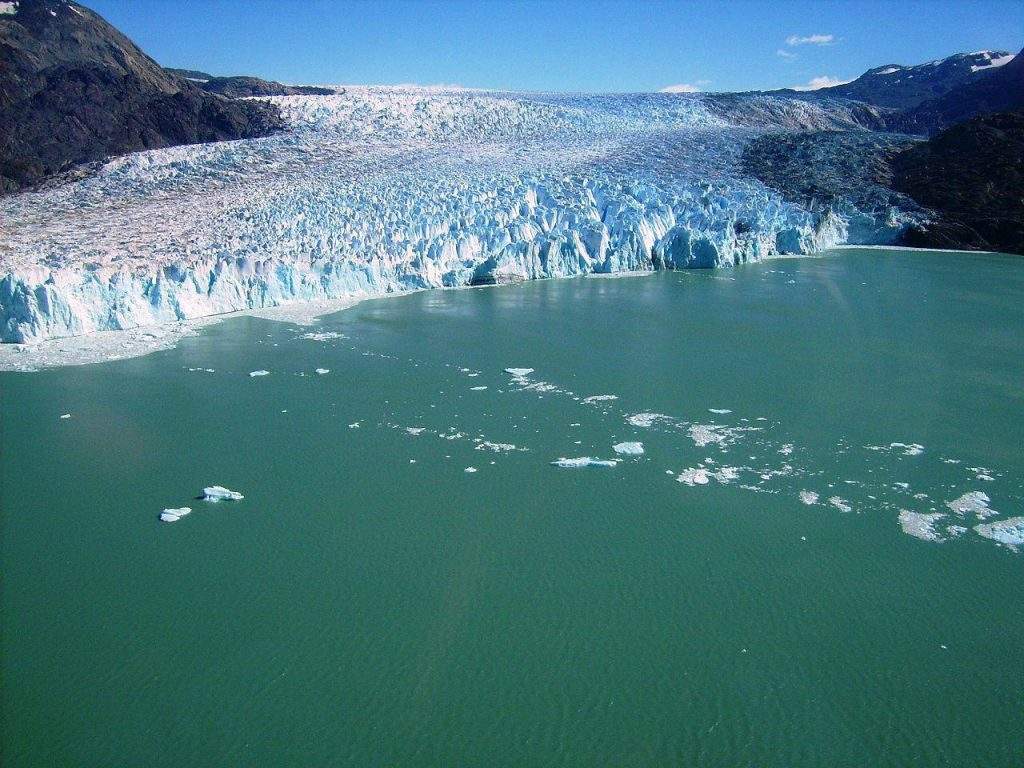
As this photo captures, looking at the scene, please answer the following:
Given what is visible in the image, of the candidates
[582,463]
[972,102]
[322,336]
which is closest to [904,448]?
[582,463]

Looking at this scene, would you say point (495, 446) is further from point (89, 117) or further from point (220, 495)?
point (89, 117)

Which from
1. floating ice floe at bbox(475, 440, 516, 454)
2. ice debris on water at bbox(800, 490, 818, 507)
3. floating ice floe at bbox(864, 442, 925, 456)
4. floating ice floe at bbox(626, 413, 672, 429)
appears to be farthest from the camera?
floating ice floe at bbox(626, 413, 672, 429)

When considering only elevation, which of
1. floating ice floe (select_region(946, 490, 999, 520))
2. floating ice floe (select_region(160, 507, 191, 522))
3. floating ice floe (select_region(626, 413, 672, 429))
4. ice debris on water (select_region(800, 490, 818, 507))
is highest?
floating ice floe (select_region(160, 507, 191, 522))

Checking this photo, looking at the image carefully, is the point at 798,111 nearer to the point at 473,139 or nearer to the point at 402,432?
the point at 473,139

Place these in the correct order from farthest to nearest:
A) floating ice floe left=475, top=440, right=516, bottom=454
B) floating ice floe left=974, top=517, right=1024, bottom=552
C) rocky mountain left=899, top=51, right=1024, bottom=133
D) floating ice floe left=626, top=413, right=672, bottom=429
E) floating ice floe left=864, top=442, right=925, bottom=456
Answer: rocky mountain left=899, top=51, right=1024, bottom=133, floating ice floe left=626, top=413, right=672, bottom=429, floating ice floe left=475, top=440, right=516, bottom=454, floating ice floe left=864, top=442, right=925, bottom=456, floating ice floe left=974, top=517, right=1024, bottom=552

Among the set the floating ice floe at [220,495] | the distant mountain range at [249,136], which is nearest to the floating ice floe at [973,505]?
the floating ice floe at [220,495]

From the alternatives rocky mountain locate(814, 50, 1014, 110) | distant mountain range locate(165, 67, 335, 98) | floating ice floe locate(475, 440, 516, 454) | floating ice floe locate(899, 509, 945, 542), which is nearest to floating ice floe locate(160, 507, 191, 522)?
floating ice floe locate(475, 440, 516, 454)

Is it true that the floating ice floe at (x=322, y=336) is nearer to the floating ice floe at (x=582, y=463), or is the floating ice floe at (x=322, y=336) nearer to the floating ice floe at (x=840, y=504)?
the floating ice floe at (x=582, y=463)

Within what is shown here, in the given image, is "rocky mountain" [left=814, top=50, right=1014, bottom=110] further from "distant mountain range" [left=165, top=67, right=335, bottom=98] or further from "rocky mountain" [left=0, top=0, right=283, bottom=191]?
"rocky mountain" [left=0, top=0, right=283, bottom=191]
